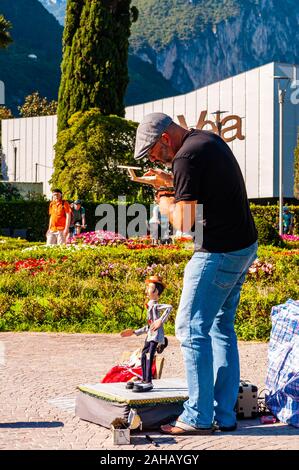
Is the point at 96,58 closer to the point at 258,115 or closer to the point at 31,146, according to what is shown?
the point at 258,115

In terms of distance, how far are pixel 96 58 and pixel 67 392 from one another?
3163cm

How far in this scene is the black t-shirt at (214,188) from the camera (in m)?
5.50

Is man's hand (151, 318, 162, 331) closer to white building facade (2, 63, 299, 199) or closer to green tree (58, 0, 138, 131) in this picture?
green tree (58, 0, 138, 131)

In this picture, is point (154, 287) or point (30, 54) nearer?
point (154, 287)

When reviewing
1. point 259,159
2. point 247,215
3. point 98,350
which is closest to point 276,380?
point 247,215

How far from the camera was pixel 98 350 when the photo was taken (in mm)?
9781

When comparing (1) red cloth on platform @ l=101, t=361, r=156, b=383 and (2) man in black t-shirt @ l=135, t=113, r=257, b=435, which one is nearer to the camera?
(2) man in black t-shirt @ l=135, t=113, r=257, b=435

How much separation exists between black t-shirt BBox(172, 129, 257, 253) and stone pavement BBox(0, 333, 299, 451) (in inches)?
45.4

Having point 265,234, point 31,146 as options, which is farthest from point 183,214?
point 31,146

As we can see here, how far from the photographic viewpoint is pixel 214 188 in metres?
5.61

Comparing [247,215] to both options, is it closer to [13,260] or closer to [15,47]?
[13,260]

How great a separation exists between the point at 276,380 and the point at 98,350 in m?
3.67

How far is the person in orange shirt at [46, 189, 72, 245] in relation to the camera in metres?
19.2

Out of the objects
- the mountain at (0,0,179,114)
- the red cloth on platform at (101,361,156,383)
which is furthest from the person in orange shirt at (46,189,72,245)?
the mountain at (0,0,179,114)
